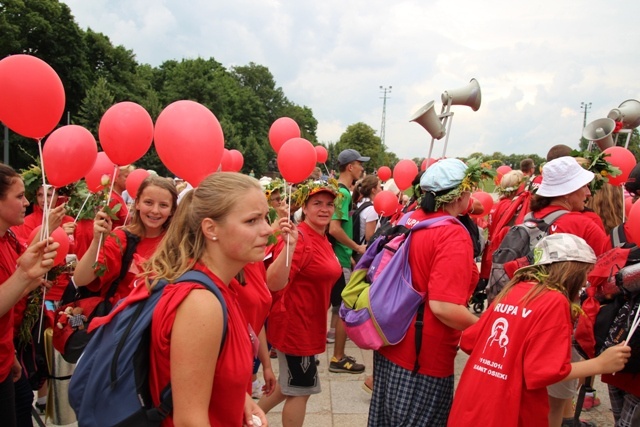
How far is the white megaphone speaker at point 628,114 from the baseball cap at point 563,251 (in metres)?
3.64

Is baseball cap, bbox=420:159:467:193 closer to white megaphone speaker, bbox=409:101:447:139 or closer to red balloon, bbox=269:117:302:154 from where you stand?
white megaphone speaker, bbox=409:101:447:139

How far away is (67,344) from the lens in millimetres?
2973

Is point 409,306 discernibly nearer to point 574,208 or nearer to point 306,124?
point 574,208

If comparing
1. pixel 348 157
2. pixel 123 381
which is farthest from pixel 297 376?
pixel 348 157

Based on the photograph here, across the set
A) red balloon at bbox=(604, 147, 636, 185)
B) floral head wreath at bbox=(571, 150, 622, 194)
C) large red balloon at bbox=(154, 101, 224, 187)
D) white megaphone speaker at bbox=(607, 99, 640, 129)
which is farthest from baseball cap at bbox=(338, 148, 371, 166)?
large red balloon at bbox=(154, 101, 224, 187)

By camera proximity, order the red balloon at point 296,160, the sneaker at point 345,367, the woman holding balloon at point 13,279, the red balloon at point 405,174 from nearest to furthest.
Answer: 1. the woman holding balloon at point 13,279
2. the red balloon at point 296,160
3. the sneaker at point 345,367
4. the red balloon at point 405,174

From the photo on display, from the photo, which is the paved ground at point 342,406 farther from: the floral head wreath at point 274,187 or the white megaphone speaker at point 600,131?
the white megaphone speaker at point 600,131

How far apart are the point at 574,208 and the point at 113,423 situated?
11.0 feet

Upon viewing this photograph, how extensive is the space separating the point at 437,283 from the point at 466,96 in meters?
2.39

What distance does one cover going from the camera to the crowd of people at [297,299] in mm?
1763

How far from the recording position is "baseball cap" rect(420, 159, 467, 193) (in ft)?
9.91

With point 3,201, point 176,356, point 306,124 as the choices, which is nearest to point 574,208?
point 176,356

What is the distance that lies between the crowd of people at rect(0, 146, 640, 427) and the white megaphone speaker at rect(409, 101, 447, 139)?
25.8 inches

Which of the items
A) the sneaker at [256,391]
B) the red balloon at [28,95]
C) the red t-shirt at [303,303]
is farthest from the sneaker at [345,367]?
the red balloon at [28,95]
